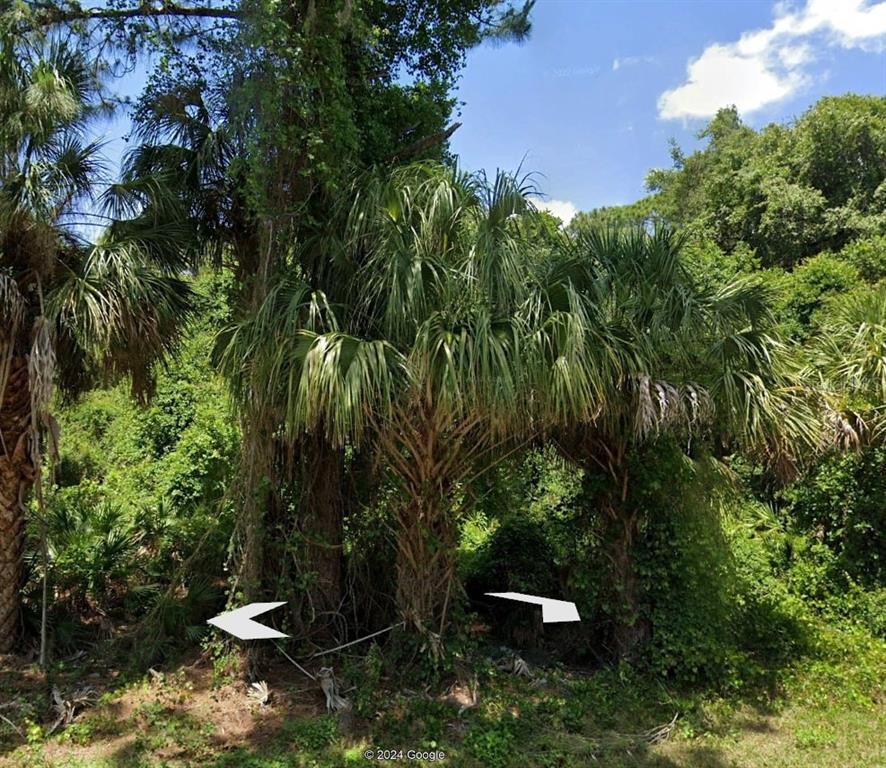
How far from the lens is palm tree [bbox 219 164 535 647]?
16.9ft

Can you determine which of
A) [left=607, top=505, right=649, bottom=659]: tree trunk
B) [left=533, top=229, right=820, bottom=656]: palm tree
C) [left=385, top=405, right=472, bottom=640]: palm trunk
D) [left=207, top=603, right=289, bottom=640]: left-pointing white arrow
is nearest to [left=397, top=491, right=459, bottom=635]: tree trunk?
[left=385, top=405, right=472, bottom=640]: palm trunk

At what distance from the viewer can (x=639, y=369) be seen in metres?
5.57

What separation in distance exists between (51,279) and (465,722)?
17.3 ft

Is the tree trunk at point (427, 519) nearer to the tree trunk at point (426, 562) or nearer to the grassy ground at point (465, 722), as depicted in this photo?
the tree trunk at point (426, 562)

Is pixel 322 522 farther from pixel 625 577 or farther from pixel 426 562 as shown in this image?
pixel 625 577

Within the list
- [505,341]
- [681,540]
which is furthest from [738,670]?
[505,341]

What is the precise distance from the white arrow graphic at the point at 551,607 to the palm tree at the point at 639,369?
43 cm

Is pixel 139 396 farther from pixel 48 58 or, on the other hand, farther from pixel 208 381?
pixel 208 381

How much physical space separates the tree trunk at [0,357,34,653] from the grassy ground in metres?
0.55

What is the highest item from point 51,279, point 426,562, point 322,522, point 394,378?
point 51,279

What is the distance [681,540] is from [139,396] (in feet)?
17.7

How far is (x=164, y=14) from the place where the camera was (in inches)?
287

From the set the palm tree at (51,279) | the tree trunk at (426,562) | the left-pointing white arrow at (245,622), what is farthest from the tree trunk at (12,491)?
the tree trunk at (426,562)

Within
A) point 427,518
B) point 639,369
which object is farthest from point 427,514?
point 639,369
